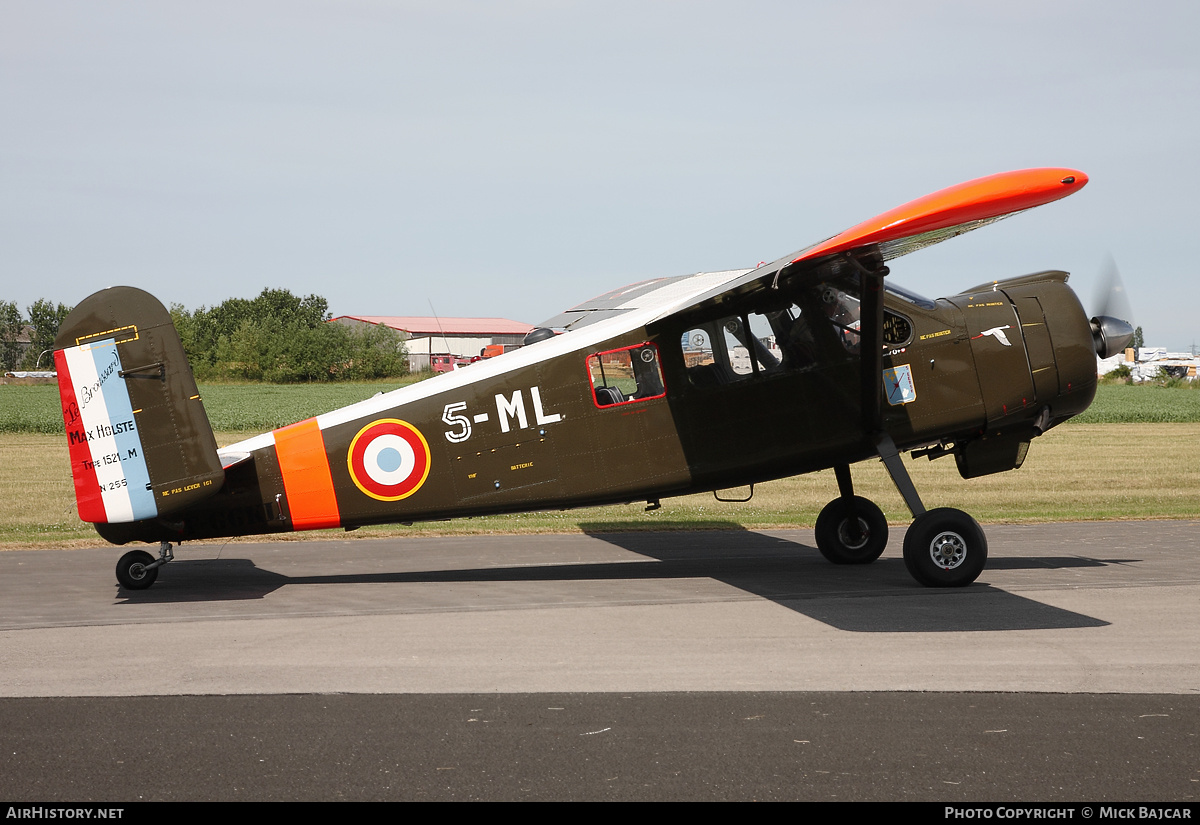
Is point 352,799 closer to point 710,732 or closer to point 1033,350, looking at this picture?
point 710,732

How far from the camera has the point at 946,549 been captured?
9.70 m

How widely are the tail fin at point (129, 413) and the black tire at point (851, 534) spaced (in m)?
A: 6.89

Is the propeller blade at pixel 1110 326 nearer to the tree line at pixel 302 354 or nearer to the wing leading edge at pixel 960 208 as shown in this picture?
the wing leading edge at pixel 960 208

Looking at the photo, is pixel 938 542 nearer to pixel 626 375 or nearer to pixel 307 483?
pixel 626 375

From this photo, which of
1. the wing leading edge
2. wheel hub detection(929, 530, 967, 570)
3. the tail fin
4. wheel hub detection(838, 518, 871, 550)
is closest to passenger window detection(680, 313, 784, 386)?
the wing leading edge

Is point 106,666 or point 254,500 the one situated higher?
point 254,500

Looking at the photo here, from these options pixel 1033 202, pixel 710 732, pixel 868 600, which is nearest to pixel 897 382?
pixel 868 600

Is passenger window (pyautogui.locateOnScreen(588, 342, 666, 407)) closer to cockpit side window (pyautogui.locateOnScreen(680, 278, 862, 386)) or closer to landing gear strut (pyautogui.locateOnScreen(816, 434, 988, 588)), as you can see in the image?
cockpit side window (pyautogui.locateOnScreen(680, 278, 862, 386))

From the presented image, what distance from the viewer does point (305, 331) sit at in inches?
3376

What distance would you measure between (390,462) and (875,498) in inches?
460

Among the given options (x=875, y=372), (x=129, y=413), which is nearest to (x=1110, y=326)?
(x=875, y=372)

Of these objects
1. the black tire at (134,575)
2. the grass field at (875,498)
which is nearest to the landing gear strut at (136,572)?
the black tire at (134,575)

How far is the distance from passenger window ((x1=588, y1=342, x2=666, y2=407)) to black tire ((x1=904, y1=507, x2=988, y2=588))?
9.83ft
